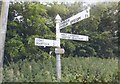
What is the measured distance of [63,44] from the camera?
410cm

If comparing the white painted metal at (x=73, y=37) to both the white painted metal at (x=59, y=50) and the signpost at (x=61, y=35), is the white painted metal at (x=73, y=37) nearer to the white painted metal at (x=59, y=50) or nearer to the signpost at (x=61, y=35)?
the signpost at (x=61, y=35)

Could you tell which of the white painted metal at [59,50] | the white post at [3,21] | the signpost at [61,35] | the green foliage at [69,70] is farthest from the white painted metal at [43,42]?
the white post at [3,21]

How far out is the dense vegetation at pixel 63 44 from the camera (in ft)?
13.2

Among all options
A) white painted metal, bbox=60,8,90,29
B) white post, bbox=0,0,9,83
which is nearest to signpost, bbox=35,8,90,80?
white painted metal, bbox=60,8,90,29

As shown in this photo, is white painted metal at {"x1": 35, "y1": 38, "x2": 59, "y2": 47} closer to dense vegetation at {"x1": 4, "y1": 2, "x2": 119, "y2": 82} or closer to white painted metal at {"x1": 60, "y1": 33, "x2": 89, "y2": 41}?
dense vegetation at {"x1": 4, "y1": 2, "x2": 119, "y2": 82}

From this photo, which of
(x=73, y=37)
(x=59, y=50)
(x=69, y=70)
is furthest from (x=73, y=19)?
(x=69, y=70)

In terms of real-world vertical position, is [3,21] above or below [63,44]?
above

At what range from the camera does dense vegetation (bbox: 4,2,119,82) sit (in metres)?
4.01

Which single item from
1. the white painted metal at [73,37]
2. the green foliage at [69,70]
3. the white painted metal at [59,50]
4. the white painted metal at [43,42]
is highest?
the white painted metal at [73,37]

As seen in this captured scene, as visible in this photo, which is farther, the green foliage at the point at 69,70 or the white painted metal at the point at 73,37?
the white painted metal at the point at 73,37

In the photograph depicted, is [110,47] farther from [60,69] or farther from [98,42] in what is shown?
[60,69]

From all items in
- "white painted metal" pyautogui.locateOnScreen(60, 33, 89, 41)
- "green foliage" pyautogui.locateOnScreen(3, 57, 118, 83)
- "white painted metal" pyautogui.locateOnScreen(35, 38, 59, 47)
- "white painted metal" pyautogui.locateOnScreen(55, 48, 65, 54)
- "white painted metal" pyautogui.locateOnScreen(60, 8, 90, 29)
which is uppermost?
"white painted metal" pyautogui.locateOnScreen(60, 8, 90, 29)

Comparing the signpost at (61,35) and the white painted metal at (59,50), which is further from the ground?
the signpost at (61,35)

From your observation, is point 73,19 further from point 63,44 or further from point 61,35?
point 63,44
